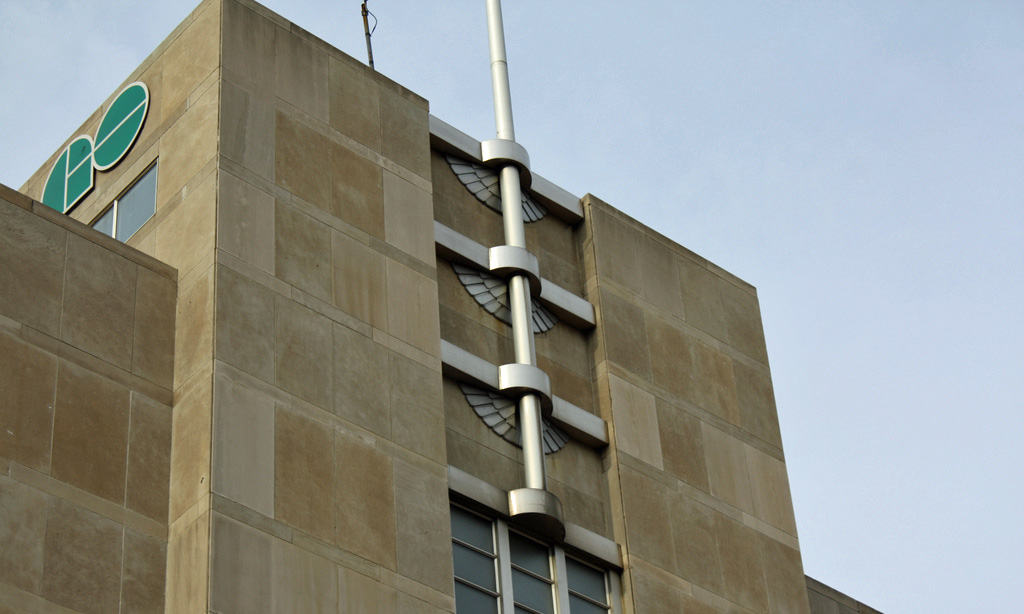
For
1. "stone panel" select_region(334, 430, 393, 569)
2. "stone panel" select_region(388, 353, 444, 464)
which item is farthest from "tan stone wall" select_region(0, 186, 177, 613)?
"stone panel" select_region(388, 353, 444, 464)

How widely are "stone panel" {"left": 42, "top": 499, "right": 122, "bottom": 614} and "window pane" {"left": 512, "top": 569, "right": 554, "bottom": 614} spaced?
7278 millimetres

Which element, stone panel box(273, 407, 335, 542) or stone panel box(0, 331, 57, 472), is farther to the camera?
stone panel box(273, 407, 335, 542)

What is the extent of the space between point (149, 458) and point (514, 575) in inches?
265

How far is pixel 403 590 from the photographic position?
29.6m

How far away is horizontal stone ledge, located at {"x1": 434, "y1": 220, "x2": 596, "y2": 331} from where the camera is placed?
Result: 35.0 m

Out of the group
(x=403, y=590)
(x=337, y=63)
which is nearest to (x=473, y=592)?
(x=403, y=590)

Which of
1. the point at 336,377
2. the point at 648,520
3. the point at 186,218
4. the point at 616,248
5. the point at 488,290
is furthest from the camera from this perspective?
the point at 616,248

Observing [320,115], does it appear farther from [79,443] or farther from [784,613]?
[784,613]

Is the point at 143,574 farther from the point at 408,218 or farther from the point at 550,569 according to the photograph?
the point at 408,218

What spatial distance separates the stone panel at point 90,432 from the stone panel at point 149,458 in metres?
0.14

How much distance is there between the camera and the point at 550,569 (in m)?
33.3

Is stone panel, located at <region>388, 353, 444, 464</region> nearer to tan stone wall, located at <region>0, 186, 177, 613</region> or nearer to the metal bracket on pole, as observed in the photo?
the metal bracket on pole

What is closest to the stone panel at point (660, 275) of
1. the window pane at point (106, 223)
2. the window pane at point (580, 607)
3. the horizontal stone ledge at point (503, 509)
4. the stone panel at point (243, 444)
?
the horizontal stone ledge at point (503, 509)

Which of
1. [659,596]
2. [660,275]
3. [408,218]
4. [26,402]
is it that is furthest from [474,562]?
[660,275]
